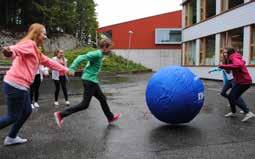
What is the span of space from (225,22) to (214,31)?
2.11 metres

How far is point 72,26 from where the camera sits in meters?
50.3

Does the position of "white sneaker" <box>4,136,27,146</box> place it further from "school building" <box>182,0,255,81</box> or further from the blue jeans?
"school building" <box>182,0,255,81</box>

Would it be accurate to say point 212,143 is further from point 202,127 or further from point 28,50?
point 28,50

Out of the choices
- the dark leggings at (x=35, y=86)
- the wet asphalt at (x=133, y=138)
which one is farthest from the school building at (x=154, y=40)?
the wet asphalt at (x=133, y=138)

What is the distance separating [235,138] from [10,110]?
11.5 ft

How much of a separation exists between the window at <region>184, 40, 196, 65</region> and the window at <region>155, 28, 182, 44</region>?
43.7 feet

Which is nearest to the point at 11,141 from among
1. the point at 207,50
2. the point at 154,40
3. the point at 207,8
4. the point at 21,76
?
the point at 21,76

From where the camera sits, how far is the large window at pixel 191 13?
33750mm

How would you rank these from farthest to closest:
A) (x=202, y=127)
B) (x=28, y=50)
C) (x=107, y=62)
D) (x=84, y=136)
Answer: (x=107, y=62) < (x=202, y=127) < (x=84, y=136) < (x=28, y=50)

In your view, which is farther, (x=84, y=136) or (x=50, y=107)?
(x=50, y=107)

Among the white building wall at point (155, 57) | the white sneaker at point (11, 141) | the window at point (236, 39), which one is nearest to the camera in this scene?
the white sneaker at point (11, 141)

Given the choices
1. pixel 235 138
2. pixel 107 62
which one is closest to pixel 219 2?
pixel 107 62

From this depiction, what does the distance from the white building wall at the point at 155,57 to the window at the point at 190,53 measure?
42.8 feet

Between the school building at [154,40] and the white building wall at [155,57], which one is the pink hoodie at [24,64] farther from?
the white building wall at [155,57]
